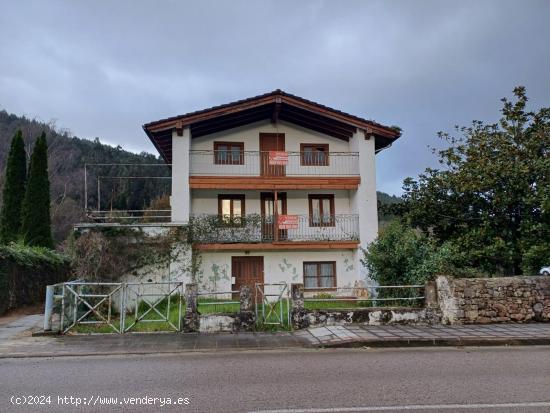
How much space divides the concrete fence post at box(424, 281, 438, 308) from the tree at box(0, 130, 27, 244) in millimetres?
21454

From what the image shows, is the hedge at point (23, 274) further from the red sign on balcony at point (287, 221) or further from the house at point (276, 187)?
the red sign on balcony at point (287, 221)

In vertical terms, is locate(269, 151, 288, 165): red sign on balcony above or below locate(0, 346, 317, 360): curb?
above

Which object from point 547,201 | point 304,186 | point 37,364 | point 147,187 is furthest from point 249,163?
point 147,187

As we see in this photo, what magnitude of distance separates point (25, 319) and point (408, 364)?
42.3 ft

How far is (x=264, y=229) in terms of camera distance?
19.8 m

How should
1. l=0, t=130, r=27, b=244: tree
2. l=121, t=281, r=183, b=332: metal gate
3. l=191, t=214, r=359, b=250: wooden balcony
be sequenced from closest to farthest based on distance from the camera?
1. l=121, t=281, r=183, b=332: metal gate
2. l=191, t=214, r=359, b=250: wooden balcony
3. l=0, t=130, r=27, b=244: tree

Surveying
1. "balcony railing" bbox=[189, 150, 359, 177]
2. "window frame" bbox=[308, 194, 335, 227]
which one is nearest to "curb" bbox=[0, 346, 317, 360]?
"window frame" bbox=[308, 194, 335, 227]

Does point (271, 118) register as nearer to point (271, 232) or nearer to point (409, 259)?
point (271, 232)

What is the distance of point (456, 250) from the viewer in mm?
15391

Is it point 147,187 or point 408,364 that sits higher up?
point 147,187

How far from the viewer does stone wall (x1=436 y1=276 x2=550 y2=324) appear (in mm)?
12695

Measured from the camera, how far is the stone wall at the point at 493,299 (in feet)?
41.7

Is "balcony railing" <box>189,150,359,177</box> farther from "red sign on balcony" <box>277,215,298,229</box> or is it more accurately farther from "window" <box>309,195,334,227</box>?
"red sign on balcony" <box>277,215,298,229</box>

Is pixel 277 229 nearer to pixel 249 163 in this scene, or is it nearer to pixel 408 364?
pixel 249 163
